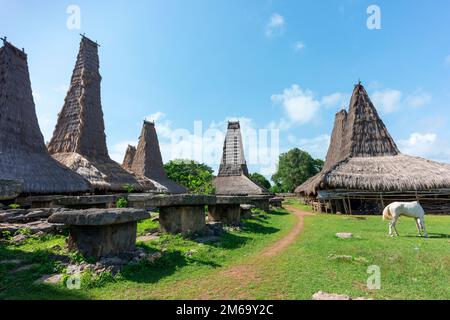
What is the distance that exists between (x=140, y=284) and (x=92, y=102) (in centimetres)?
1930

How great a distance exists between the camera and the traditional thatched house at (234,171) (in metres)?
24.9

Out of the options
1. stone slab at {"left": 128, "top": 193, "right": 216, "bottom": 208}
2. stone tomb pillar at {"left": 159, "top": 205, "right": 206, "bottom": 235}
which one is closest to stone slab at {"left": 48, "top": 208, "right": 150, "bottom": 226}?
→ stone slab at {"left": 128, "top": 193, "right": 216, "bottom": 208}

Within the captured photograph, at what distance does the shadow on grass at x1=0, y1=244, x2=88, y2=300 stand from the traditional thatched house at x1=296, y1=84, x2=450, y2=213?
1820 cm

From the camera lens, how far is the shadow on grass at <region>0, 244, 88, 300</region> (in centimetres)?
346

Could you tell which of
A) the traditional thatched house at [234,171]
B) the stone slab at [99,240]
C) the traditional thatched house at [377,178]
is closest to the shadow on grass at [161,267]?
the stone slab at [99,240]

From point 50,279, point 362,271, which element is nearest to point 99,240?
point 50,279

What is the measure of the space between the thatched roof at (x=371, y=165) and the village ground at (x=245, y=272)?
12913mm

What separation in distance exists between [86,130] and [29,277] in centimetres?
1684

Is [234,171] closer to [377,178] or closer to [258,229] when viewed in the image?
[377,178]

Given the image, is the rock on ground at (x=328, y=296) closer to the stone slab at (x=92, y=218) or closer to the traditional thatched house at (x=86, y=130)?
the stone slab at (x=92, y=218)

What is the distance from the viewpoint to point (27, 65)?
15.7 meters

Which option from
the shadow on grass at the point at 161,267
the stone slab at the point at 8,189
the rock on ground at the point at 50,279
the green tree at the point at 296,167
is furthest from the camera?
the green tree at the point at 296,167
